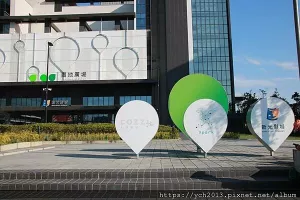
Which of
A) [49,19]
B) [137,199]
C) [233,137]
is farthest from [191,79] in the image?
[49,19]

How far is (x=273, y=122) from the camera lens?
10.3 metres

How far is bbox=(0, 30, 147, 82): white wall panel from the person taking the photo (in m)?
50.4

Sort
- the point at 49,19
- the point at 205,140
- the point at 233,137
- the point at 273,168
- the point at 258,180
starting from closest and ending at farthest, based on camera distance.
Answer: the point at 258,180 < the point at 273,168 < the point at 205,140 < the point at 233,137 < the point at 49,19

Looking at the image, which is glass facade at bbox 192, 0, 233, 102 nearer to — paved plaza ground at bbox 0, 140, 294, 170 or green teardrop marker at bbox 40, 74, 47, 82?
green teardrop marker at bbox 40, 74, 47, 82

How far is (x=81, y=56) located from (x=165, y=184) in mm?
47129

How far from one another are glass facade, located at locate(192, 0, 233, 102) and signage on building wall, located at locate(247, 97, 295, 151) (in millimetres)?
56192

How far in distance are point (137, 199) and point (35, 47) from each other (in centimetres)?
5117

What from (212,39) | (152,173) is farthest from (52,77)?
(152,173)

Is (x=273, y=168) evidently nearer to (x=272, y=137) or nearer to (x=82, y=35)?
(x=272, y=137)

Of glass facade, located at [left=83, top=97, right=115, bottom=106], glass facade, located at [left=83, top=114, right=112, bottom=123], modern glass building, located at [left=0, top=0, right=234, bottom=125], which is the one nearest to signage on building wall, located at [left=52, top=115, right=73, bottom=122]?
modern glass building, located at [left=0, top=0, right=234, bottom=125]

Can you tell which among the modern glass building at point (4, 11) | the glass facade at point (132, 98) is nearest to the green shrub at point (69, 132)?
the glass facade at point (132, 98)

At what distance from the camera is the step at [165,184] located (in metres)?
6.60

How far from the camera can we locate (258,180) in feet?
22.2

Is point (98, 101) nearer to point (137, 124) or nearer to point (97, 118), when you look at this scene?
point (97, 118)
